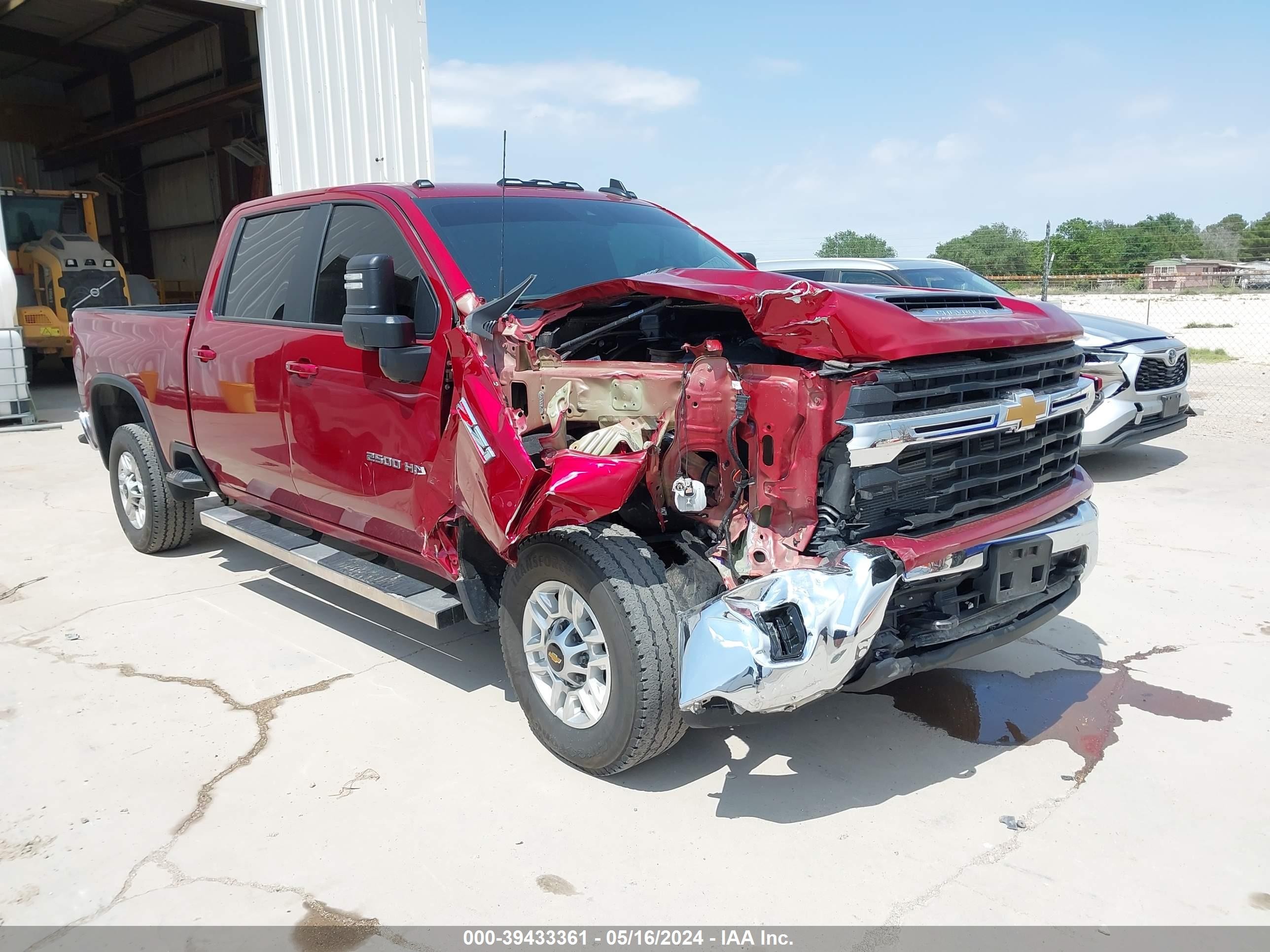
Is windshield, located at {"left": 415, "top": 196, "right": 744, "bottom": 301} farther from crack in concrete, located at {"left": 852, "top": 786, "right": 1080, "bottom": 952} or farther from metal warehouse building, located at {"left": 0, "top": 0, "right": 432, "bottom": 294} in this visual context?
metal warehouse building, located at {"left": 0, "top": 0, "right": 432, "bottom": 294}

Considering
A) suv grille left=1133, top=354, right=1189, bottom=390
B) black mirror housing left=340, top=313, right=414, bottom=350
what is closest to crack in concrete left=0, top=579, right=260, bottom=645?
black mirror housing left=340, top=313, right=414, bottom=350

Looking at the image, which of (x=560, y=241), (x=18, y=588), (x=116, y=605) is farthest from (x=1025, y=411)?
(x=18, y=588)

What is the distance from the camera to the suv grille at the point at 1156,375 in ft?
24.3

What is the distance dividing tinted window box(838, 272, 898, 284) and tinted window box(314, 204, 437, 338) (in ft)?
17.4

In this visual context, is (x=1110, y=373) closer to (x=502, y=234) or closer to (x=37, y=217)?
(x=502, y=234)

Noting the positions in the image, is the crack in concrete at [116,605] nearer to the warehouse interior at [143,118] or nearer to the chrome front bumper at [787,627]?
the chrome front bumper at [787,627]

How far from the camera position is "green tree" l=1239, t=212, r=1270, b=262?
104 ft

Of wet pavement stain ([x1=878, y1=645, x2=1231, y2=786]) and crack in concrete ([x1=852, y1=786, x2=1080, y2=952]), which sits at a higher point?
wet pavement stain ([x1=878, y1=645, x2=1231, y2=786])

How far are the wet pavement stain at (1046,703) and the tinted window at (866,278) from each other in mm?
5112

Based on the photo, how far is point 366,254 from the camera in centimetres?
395

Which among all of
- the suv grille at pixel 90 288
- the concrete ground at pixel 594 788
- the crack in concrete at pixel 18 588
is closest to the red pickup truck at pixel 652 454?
the concrete ground at pixel 594 788

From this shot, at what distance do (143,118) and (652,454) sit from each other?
22138 mm

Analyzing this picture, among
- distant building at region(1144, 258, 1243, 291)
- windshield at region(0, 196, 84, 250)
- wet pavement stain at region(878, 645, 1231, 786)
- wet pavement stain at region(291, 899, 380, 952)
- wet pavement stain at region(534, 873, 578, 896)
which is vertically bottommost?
wet pavement stain at region(291, 899, 380, 952)
